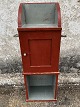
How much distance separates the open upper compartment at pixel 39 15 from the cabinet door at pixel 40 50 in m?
0.31

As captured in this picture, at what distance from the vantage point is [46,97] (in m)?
2.94

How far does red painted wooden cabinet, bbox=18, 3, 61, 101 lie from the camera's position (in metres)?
2.04

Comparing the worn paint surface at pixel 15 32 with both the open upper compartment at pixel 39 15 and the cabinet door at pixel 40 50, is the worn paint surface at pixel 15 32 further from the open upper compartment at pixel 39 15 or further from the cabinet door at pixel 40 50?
the cabinet door at pixel 40 50

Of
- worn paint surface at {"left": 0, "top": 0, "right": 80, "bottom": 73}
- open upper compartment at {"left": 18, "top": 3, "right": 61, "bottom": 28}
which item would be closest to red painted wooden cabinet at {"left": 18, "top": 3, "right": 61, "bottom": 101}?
open upper compartment at {"left": 18, "top": 3, "right": 61, "bottom": 28}

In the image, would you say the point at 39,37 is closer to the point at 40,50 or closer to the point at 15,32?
the point at 40,50

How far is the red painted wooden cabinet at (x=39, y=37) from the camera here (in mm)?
2039

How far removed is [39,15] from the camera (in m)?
2.46

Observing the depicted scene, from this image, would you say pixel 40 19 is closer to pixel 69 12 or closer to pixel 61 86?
pixel 69 12

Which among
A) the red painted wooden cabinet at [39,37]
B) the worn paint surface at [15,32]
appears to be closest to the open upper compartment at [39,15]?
the red painted wooden cabinet at [39,37]

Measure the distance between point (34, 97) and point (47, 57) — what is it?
967 millimetres

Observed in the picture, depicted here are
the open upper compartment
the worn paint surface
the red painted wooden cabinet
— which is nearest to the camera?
the red painted wooden cabinet

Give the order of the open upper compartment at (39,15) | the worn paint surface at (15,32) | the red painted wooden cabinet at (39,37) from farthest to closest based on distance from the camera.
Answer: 1. the worn paint surface at (15,32)
2. the open upper compartment at (39,15)
3. the red painted wooden cabinet at (39,37)

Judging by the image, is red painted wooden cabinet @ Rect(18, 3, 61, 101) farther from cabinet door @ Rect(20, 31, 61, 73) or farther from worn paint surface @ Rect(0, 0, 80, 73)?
worn paint surface @ Rect(0, 0, 80, 73)

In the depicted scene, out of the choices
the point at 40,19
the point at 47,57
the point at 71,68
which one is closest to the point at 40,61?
the point at 47,57
